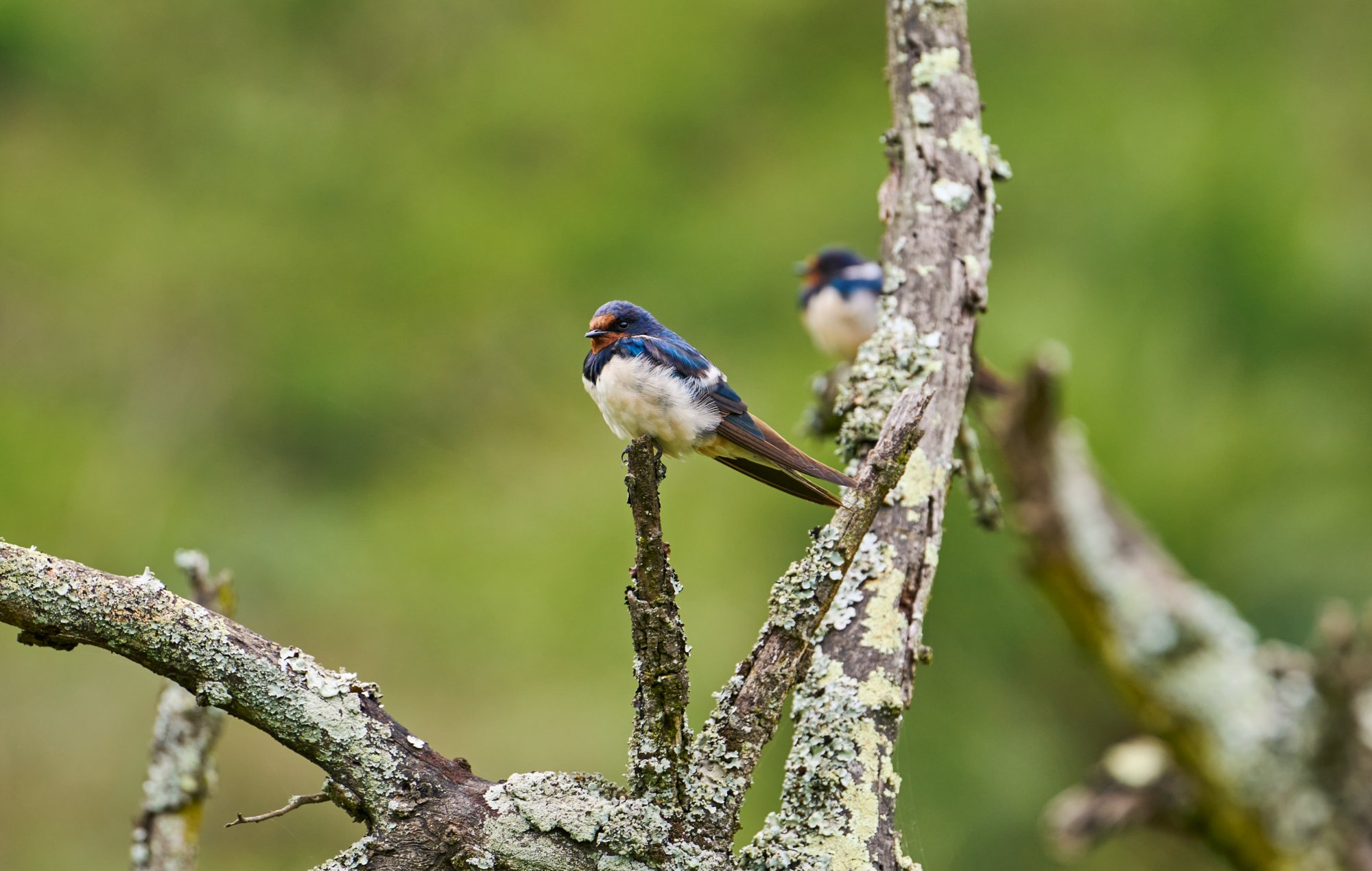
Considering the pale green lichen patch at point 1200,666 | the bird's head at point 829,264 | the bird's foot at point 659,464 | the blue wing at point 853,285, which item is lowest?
the bird's foot at point 659,464

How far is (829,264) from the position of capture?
357 centimetres

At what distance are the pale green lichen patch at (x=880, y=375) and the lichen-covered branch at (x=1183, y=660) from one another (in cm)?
117

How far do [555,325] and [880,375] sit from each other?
19.1ft

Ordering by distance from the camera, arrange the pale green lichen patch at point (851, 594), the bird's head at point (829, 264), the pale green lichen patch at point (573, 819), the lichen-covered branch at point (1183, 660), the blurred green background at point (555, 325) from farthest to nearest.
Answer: the blurred green background at point (555, 325) → the bird's head at point (829, 264) → the lichen-covered branch at point (1183, 660) → the pale green lichen patch at point (851, 594) → the pale green lichen patch at point (573, 819)

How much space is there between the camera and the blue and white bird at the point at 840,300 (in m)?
3.41

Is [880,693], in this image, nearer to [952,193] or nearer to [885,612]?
[885,612]

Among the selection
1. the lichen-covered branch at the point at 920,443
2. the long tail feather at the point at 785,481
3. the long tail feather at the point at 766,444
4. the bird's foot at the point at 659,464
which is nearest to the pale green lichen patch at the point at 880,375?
the lichen-covered branch at the point at 920,443

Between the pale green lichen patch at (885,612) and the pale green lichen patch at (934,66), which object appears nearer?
the pale green lichen patch at (885,612)

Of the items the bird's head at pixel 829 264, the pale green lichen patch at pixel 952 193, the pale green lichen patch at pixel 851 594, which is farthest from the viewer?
the bird's head at pixel 829 264

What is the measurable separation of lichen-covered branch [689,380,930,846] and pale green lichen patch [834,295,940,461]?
445 millimetres

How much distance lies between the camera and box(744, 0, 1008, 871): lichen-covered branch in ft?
4.40

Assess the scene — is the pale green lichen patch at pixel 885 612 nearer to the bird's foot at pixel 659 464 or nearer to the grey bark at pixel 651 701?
the grey bark at pixel 651 701

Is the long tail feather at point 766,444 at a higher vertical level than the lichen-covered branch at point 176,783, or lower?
higher

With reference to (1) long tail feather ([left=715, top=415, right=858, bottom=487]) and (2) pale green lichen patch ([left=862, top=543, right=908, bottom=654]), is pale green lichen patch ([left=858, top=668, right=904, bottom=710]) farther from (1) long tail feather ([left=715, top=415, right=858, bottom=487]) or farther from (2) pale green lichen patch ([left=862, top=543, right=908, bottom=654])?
(1) long tail feather ([left=715, top=415, right=858, bottom=487])
